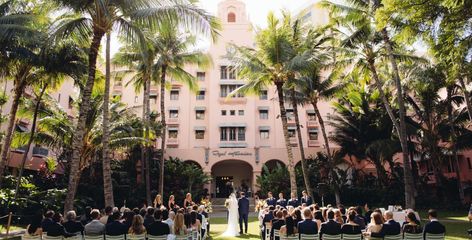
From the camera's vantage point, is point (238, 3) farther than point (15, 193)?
Yes

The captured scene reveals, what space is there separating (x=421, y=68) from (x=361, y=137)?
7251mm

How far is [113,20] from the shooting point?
12.5 m

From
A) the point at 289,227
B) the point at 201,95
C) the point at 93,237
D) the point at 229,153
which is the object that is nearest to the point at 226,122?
the point at 229,153

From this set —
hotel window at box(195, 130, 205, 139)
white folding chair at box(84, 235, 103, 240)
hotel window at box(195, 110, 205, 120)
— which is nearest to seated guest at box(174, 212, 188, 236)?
white folding chair at box(84, 235, 103, 240)

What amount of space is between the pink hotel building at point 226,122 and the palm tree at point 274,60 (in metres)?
15.2

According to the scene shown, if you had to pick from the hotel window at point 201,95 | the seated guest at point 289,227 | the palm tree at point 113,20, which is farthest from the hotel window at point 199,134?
the seated guest at point 289,227

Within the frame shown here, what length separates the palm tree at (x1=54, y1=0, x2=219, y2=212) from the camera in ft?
39.0

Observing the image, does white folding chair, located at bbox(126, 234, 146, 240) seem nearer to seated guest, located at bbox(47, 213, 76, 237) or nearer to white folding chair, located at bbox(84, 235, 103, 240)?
white folding chair, located at bbox(84, 235, 103, 240)

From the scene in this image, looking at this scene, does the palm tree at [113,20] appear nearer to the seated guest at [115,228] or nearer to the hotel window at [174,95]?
the seated guest at [115,228]

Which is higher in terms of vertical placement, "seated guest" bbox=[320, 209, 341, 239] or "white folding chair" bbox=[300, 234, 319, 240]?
"seated guest" bbox=[320, 209, 341, 239]

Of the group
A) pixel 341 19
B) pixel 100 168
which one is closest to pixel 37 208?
pixel 100 168

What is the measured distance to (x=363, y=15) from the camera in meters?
18.1

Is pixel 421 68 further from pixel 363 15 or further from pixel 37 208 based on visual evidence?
pixel 37 208

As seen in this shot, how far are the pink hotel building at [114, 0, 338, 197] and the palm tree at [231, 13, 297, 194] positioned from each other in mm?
15206
